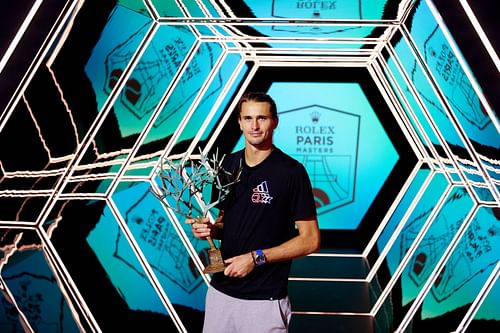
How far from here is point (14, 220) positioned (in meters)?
3.04

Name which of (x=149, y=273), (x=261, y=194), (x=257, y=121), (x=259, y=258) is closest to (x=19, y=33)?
(x=257, y=121)

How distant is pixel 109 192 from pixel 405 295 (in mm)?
2053

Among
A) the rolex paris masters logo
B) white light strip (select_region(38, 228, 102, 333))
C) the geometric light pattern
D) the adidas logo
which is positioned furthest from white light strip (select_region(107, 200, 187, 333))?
the rolex paris masters logo

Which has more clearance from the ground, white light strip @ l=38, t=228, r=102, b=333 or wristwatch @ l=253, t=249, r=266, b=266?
white light strip @ l=38, t=228, r=102, b=333

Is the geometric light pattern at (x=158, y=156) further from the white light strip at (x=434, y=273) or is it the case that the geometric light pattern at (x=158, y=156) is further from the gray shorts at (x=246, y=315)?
the gray shorts at (x=246, y=315)

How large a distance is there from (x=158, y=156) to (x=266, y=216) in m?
2.41

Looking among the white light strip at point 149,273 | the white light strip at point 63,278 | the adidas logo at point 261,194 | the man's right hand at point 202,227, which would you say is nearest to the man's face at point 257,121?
the adidas logo at point 261,194

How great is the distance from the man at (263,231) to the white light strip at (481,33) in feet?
3.06

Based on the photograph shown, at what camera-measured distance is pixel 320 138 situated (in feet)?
22.3

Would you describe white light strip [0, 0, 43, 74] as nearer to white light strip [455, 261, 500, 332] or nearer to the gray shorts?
the gray shorts

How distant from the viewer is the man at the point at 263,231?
2125 millimetres

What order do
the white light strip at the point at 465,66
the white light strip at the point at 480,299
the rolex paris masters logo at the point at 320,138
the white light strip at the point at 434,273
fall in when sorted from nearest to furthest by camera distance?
the white light strip at the point at 465,66 → the white light strip at the point at 480,299 → the white light strip at the point at 434,273 → the rolex paris masters logo at the point at 320,138

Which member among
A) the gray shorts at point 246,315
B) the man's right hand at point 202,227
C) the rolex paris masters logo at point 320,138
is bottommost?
the gray shorts at point 246,315

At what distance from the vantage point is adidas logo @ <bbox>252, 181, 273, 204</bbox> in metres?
2.13
